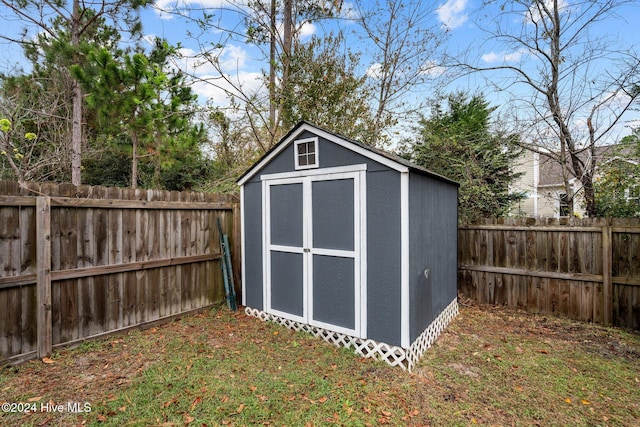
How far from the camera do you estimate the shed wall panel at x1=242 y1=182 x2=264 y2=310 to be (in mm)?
4734

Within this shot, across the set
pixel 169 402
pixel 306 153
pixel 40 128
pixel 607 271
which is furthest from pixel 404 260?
pixel 40 128

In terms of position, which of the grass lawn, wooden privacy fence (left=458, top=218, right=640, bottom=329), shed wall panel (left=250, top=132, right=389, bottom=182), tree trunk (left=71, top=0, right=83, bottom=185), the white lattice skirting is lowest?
the grass lawn

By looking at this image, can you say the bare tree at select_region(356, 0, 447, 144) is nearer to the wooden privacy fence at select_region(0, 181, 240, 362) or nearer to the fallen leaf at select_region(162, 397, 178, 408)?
the wooden privacy fence at select_region(0, 181, 240, 362)

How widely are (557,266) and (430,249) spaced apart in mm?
2431

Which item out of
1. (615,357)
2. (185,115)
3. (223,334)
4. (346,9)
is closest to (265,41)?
(346,9)

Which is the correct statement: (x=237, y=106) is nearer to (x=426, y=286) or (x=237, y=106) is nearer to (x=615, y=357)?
(x=426, y=286)

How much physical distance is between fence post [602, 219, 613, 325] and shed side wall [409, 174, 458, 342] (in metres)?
1.96

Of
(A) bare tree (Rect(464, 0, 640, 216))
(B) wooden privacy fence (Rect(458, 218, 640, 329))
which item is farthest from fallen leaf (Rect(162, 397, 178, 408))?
(A) bare tree (Rect(464, 0, 640, 216))

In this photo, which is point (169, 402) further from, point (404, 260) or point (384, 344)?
point (404, 260)

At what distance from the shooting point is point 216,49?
6582mm

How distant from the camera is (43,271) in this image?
3271 mm

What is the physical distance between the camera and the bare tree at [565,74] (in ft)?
17.8

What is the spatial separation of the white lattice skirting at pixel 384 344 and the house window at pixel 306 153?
7.18 feet

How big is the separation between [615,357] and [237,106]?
25.5 ft
